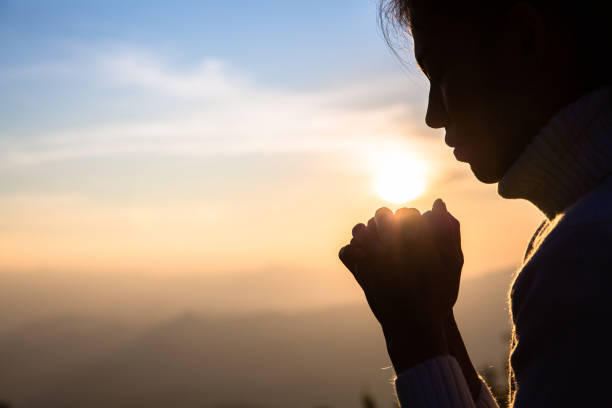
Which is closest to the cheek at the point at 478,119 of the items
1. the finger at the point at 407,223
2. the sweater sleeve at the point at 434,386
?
the finger at the point at 407,223

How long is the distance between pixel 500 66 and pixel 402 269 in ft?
2.33

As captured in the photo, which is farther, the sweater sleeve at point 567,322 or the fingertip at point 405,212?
the fingertip at point 405,212

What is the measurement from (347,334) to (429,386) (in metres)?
179

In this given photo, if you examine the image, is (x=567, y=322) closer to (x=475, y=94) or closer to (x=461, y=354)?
(x=475, y=94)

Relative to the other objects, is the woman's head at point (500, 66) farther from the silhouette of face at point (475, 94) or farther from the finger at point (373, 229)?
the finger at point (373, 229)

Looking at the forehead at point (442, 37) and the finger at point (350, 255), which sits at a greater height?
the forehead at point (442, 37)

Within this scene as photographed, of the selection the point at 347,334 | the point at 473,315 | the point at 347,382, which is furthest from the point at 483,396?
the point at 473,315

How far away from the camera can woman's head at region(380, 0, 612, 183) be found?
164cm

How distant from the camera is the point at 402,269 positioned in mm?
2047

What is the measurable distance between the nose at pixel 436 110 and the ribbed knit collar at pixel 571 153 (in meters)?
0.32

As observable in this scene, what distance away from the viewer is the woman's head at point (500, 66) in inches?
64.7

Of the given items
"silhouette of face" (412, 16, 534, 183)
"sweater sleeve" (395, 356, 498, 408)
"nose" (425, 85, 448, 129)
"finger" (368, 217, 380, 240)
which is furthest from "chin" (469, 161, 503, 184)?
"sweater sleeve" (395, 356, 498, 408)

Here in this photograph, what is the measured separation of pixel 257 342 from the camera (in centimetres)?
19900

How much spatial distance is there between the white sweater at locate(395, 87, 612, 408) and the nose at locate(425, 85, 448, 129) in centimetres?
31
